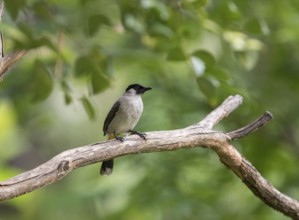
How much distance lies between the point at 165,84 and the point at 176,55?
173 centimetres

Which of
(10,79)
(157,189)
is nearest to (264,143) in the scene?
(157,189)

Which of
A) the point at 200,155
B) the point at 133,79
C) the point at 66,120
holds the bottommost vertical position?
the point at 66,120

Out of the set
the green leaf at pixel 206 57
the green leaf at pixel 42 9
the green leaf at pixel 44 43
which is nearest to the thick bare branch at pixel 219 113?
the green leaf at pixel 206 57

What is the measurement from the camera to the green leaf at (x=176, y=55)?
14.8 feet

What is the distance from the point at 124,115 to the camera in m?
5.04

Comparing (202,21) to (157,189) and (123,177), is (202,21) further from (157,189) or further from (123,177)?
(123,177)

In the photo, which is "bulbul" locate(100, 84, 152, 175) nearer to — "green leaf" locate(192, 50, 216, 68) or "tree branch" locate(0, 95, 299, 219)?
"green leaf" locate(192, 50, 216, 68)

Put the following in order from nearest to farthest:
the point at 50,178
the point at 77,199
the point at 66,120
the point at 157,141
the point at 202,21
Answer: the point at 50,178 < the point at 157,141 < the point at 202,21 < the point at 77,199 < the point at 66,120

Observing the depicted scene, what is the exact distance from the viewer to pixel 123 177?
6.72 metres

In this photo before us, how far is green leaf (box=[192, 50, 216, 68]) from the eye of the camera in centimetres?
448

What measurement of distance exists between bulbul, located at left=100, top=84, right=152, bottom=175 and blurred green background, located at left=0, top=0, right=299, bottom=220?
0.41 ft

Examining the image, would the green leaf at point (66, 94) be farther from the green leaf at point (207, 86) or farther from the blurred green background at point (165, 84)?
the green leaf at point (207, 86)

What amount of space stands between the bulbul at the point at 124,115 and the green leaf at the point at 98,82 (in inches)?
17.8

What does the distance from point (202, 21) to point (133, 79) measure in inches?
61.3
